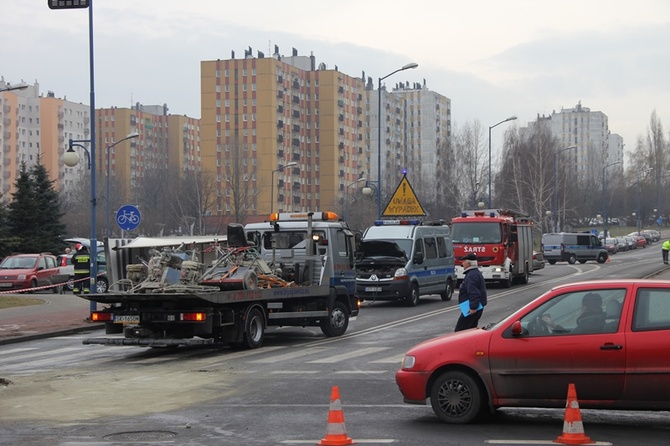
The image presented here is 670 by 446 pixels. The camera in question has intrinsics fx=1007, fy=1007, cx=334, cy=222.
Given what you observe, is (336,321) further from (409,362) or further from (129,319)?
(409,362)

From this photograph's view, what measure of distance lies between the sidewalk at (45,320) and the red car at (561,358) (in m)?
14.0

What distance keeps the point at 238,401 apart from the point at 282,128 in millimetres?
121958

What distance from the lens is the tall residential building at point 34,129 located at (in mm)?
158250

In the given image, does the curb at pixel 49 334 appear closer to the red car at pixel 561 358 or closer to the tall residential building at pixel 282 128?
the red car at pixel 561 358

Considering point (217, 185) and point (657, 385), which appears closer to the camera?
point (657, 385)

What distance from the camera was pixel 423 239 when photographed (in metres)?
30.9

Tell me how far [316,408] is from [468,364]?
7.59 feet

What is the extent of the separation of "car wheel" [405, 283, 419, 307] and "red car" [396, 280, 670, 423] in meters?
19.5

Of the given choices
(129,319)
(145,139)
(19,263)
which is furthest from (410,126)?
(129,319)

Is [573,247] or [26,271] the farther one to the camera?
[573,247]

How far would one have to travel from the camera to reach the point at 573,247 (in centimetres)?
6738

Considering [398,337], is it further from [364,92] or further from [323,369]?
[364,92]

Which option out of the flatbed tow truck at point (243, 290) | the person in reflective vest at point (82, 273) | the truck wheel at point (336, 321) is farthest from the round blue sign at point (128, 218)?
the truck wheel at point (336, 321)

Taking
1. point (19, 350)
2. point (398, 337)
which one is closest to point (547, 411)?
point (398, 337)
